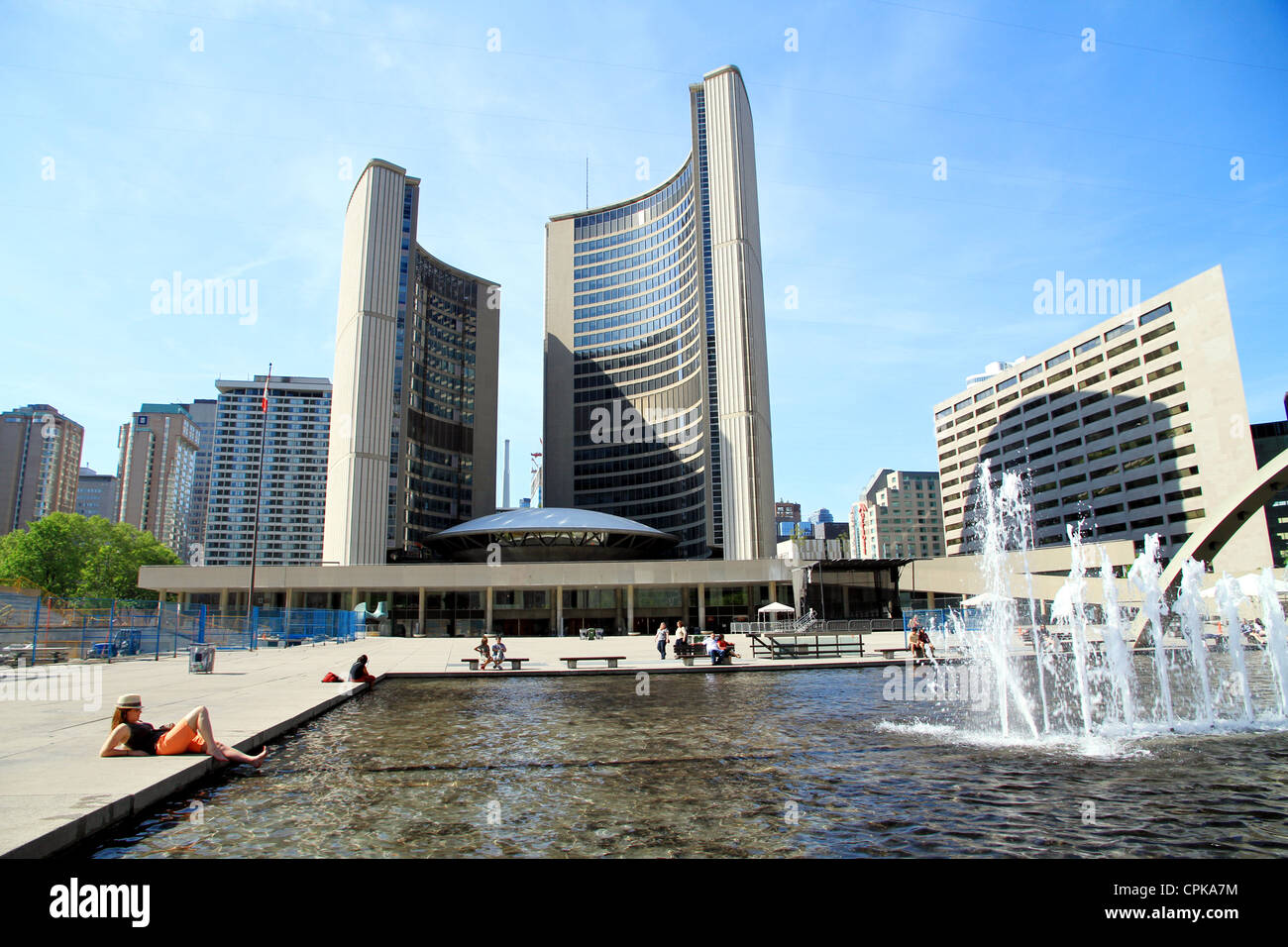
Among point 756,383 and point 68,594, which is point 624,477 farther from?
point 68,594

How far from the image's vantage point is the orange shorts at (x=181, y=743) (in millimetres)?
9672

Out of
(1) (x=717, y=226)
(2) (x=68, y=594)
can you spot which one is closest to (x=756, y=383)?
(1) (x=717, y=226)

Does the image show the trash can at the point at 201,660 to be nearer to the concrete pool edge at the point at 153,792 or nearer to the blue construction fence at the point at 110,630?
the concrete pool edge at the point at 153,792

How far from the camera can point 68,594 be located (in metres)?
79.8

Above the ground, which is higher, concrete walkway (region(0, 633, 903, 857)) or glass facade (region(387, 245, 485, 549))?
glass facade (region(387, 245, 485, 549))

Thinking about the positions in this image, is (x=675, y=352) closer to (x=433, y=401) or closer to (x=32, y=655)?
(x=433, y=401)

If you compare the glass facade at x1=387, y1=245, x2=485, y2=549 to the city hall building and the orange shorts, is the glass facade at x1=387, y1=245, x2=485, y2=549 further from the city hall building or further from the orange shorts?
the orange shorts

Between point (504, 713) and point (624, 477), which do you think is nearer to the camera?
point (504, 713)

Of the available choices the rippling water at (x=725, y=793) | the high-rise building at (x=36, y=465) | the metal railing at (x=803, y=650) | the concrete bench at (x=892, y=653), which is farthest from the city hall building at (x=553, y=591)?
the high-rise building at (x=36, y=465)

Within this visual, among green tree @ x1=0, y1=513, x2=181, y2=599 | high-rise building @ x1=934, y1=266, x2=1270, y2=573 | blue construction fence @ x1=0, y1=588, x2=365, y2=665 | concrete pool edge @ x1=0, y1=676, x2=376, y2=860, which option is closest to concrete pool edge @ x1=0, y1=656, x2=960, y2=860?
concrete pool edge @ x1=0, y1=676, x2=376, y2=860

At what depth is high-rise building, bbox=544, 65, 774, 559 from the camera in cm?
8894

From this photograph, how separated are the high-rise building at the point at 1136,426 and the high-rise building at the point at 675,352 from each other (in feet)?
162

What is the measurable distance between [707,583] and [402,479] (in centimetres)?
6077

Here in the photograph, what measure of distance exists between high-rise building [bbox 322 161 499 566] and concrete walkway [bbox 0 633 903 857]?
55.5 m
